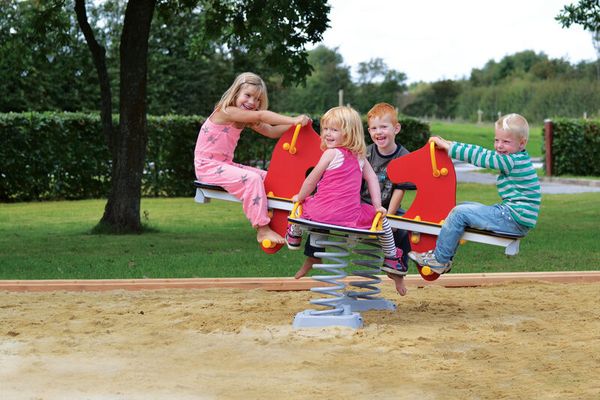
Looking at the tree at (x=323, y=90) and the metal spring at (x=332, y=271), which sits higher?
the tree at (x=323, y=90)

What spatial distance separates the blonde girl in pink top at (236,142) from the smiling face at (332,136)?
261mm

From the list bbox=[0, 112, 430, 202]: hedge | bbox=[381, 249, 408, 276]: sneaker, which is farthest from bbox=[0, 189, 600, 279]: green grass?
bbox=[381, 249, 408, 276]: sneaker

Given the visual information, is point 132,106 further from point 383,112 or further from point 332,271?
point 332,271

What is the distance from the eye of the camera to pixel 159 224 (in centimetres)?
1525

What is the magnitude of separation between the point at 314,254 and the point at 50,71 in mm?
36060

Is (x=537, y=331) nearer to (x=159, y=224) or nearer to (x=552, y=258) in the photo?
(x=552, y=258)

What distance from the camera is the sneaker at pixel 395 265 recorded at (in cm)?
665

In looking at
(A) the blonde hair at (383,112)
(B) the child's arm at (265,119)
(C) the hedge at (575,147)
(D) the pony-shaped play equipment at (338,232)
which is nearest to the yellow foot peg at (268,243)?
(D) the pony-shaped play equipment at (338,232)

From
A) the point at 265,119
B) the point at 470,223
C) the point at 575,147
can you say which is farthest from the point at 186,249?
the point at 575,147

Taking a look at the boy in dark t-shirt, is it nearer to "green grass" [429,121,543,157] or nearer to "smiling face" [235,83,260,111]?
"smiling face" [235,83,260,111]

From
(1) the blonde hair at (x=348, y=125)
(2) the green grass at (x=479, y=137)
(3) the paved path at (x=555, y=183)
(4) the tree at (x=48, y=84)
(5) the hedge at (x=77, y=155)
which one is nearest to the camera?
(1) the blonde hair at (x=348, y=125)

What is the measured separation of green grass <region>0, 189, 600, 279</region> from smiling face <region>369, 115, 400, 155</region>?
292 cm

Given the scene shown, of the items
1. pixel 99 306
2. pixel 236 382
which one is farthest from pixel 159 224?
pixel 236 382

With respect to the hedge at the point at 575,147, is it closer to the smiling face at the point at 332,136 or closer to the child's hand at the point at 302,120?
the child's hand at the point at 302,120
